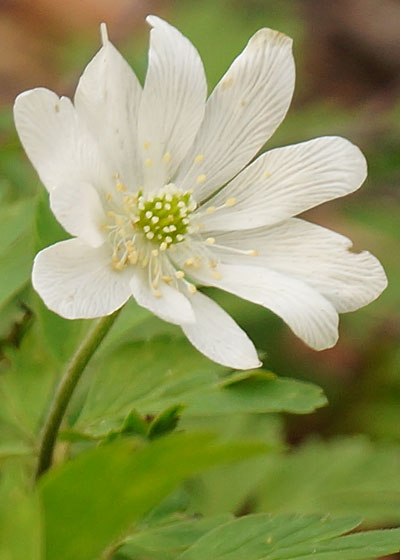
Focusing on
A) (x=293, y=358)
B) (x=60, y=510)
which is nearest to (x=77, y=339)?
(x=60, y=510)

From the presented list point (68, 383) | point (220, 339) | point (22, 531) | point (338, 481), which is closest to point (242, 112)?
point (220, 339)

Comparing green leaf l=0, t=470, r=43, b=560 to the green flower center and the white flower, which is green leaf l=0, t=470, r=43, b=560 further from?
the green flower center

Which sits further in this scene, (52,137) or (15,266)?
(15,266)

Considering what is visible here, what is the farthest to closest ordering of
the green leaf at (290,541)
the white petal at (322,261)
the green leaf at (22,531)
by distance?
1. the white petal at (322,261)
2. the green leaf at (290,541)
3. the green leaf at (22,531)

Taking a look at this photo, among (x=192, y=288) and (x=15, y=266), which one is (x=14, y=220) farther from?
(x=192, y=288)

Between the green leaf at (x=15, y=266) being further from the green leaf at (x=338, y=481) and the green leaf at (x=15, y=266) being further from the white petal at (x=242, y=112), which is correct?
the green leaf at (x=338, y=481)

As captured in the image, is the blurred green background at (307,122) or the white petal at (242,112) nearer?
the white petal at (242,112)

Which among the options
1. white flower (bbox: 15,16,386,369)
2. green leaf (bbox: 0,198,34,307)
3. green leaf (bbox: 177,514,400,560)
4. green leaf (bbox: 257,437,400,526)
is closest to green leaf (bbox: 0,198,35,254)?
green leaf (bbox: 0,198,34,307)

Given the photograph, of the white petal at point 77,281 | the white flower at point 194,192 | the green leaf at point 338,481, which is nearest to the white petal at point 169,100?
the white flower at point 194,192
